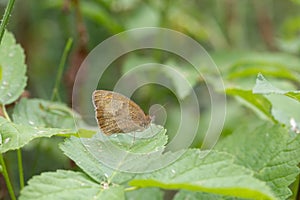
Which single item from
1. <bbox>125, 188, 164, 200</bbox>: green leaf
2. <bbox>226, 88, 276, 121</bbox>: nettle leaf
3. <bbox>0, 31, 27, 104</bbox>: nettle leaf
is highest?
<bbox>226, 88, 276, 121</bbox>: nettle leaf

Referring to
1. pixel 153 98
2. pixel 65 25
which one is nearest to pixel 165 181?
pixel 153 98

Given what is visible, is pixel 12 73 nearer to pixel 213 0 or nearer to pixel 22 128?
pixel 22 128

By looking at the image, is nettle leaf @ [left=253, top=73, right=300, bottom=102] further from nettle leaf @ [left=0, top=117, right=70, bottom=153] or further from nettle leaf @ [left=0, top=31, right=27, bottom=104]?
nettle leaf @ [left=0, top=31, right=27, bottom=104]

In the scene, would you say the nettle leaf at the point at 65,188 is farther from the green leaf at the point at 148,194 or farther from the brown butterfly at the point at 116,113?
the green leaf at the point at 148,194

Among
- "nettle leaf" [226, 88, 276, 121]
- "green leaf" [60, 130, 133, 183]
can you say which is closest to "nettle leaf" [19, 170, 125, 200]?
"green leaf" [60, 130, 133, 183]

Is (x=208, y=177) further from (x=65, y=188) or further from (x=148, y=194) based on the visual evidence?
(x=148, y=194)

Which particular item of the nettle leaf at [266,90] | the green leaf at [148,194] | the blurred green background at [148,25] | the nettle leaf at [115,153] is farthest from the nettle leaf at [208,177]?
the blurred green background at [148,25]

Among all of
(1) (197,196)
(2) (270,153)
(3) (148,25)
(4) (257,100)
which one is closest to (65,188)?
(1) (197,196)
